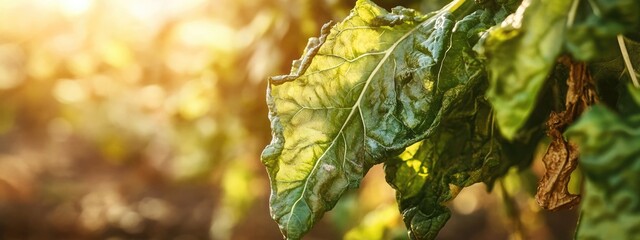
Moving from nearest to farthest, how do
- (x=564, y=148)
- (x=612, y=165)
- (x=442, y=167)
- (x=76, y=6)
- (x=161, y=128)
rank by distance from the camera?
(x=612, y=165) → (x=564, y=148) → (x=442, y=167) → (x=76, y=6) → (x=161, y=128)

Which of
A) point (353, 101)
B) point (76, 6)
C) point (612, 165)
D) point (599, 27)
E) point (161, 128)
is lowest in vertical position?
point (612, 165)

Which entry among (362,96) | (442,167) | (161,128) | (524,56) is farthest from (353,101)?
(161,128)

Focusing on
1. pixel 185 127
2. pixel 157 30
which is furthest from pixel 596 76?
pixel 157 30

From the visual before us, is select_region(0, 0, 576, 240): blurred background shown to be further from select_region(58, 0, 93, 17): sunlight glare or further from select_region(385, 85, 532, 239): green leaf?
select_region(385, 85, 532, 239): green leaf

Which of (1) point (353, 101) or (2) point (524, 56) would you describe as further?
(1) point (353, 101)

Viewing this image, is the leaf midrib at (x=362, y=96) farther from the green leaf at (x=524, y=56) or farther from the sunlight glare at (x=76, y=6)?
the sunlight glare at (x=76, y=6)

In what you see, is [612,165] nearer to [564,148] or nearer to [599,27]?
[599,27]

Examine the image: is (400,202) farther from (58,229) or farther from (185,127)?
(58,229)
